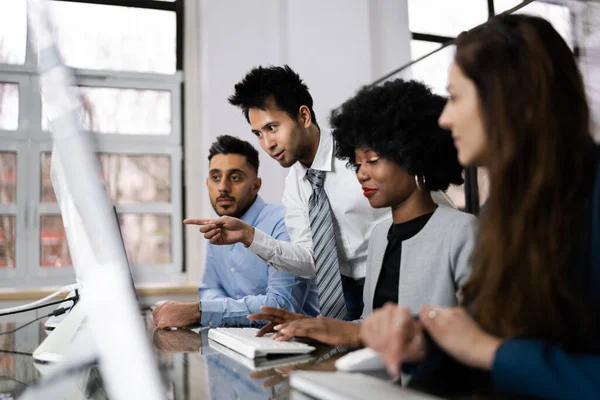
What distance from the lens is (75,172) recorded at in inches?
23.5

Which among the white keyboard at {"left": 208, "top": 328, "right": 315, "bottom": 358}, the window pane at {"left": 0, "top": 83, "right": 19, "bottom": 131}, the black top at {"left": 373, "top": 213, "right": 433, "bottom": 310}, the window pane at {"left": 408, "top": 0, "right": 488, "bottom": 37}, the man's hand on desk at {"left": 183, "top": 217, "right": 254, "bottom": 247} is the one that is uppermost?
the window pane at {"left": 408, "top": 0, "right": 488, "bottom": 37}

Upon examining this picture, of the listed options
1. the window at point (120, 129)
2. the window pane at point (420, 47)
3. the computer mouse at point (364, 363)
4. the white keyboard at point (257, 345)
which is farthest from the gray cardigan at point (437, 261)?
the window pane at point (420, 47)

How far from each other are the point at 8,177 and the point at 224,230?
319 centimetres

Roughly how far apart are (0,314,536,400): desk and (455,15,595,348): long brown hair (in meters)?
0.32

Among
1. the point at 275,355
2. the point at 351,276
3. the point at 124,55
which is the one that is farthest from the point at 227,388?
the point at 124,55

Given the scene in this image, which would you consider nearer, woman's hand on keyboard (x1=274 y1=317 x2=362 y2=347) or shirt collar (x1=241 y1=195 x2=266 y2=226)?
woman's hand on keyboard (x1=274 y1=317 x2=362 y2=347)

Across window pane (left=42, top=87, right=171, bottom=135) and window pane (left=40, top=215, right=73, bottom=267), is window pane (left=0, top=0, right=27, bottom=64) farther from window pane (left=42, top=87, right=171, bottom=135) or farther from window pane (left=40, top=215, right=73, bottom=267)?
window pane (left=40, top=215, right=73, bottom=267)

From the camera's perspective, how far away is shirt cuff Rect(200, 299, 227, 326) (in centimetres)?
173

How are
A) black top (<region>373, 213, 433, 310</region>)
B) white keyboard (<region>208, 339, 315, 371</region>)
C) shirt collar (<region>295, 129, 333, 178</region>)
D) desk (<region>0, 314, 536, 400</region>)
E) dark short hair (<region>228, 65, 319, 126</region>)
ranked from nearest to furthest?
desk (<region>0, 314, 536, 400</region>) < white keyboard (<region>208, 339, 315, 371</region>) < black top (<region>373, 213, 433, 310</region>) < shirt collar (<region>295, 129, 333, 178</region>) < dark short hair (<region>228, 65, 319, 126</region>)

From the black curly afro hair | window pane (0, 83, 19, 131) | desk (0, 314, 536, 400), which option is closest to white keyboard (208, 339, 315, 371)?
desk (0, 314, 536, 400)

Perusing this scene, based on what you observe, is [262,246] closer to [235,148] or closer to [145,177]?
[235,148]

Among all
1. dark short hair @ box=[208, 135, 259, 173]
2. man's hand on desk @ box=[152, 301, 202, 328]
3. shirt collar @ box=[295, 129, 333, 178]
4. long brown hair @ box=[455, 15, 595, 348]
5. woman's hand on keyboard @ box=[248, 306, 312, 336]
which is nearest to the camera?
long brown hair @ box=[455, 15, 595, 348]

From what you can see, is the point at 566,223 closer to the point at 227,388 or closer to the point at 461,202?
the point at 227,388

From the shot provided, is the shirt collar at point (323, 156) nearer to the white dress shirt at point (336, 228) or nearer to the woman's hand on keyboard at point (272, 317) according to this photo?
the white dress shirt at point (336, 228)
